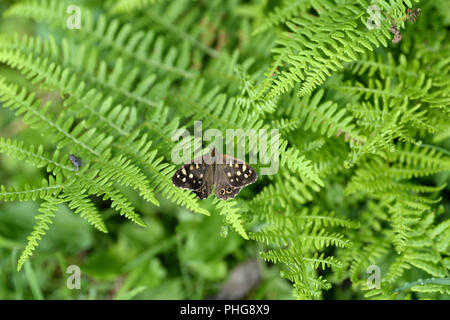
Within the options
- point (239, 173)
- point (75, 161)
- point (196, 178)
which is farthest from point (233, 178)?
point (75, 161)

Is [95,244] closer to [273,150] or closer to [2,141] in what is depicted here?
[2,141]

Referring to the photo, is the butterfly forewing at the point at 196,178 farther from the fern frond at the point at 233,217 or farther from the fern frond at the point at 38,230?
the fern frond at the point at 38,230

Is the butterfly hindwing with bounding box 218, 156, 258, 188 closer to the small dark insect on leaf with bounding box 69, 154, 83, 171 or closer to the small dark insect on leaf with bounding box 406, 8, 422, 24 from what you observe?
the small dark insect on leaf with bounding box 69, 154, 83, 171

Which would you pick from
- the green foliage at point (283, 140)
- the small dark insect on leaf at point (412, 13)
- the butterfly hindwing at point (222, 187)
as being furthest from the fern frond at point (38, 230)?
the small dark insect on leaf at point (412, 13)

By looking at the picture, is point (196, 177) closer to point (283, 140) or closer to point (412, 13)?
point (283, 140)

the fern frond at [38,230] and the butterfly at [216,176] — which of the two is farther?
the butterfly at [216,176]
